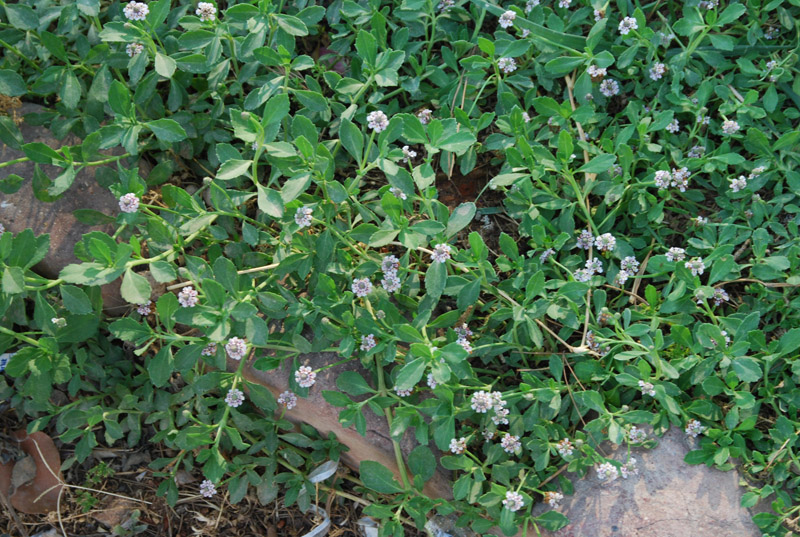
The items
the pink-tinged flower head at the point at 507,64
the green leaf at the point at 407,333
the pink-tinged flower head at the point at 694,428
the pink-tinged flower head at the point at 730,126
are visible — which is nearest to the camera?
the green leaf at the point at 407,333

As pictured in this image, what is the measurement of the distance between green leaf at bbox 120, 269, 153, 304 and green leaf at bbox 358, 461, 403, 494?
1033mm

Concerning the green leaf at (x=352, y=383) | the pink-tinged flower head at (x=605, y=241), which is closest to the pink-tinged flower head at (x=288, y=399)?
the green leaf at (x=352, y=383)

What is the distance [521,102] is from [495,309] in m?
0.98

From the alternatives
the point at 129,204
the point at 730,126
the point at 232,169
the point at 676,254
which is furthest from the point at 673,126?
the point at 129,204

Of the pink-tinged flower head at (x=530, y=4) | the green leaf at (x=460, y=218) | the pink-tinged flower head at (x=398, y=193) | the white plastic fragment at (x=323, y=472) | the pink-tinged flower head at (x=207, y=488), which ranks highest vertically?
the pink-tinged flower head at (x=530, y=4)

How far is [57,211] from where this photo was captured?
303 centimetres

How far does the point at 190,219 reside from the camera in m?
2.64

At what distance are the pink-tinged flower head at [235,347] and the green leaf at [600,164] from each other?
145cm

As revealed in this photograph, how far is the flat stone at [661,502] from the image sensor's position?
8.45 feet

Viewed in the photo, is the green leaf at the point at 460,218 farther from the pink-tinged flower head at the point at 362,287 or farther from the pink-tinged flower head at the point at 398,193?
the pink-tinged flower head at the point at 362,287

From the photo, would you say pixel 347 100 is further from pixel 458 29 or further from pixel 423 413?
pixel 423 413

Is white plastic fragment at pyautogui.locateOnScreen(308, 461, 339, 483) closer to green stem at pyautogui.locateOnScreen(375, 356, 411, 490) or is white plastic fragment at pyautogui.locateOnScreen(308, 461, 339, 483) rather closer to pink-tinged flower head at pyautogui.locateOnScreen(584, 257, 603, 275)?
green stem at pyautogui.locateOnScreen(375, 356, 411, 490)

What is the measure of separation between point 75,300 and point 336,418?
3.68 ft

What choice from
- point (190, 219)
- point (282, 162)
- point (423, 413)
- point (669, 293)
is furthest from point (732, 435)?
point (190, 219)
